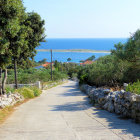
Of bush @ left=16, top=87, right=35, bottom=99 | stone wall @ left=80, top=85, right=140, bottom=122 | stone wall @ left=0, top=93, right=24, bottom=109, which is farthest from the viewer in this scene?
bush @ left=16, top=87, right=35, bottom=99


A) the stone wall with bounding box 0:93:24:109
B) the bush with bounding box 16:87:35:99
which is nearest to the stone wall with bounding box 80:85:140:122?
the stone wall with bounding box 0:93:24:109

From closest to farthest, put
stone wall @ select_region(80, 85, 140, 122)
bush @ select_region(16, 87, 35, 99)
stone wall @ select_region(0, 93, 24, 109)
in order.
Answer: stone wall @ select_region(80, 85, 140, 122) < stone wall @ select_region(0, 93, 24, 109) < bush @ select_region(16, 87, 35, 99)

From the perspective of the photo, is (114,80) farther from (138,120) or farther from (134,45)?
(138,120)

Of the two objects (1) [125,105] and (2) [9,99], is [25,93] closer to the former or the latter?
(2) [9,99]

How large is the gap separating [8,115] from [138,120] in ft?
19.1

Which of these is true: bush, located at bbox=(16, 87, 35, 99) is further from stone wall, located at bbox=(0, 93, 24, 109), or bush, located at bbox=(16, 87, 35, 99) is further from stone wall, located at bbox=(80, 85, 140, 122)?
stone wall, located at bbox=(80, 85, 140, 122)

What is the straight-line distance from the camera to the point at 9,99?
43.3ft

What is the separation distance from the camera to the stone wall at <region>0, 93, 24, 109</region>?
12.1 metres


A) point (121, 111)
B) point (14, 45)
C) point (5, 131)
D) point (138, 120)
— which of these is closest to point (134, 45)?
point (121, 111)

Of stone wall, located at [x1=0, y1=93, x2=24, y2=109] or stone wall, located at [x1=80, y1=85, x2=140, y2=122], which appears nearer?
stone wall, located at [x1=80, y1=85, x2=140, y2=122]

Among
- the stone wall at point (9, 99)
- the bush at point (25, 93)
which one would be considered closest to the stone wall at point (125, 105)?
the stone wall at point (9, 99)

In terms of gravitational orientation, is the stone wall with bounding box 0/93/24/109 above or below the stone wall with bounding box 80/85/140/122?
below

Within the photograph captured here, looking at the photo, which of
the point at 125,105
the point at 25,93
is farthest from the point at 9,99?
the point at 125,105

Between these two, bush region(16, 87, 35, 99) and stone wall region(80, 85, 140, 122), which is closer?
stone wall region(80, 85, 140, 122)
